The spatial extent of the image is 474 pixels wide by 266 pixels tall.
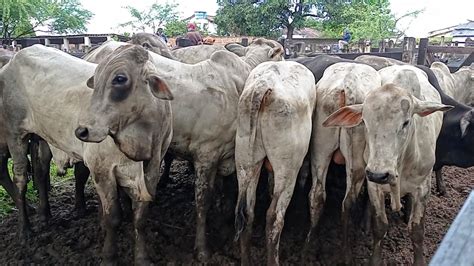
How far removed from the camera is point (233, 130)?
4250 millimetres

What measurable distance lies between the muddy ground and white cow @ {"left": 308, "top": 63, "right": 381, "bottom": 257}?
36cm

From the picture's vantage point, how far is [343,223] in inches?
160

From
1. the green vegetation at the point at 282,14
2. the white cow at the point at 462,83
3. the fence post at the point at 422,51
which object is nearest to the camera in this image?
the white cow at the point at 462,83

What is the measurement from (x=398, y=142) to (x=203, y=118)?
65.7 inches

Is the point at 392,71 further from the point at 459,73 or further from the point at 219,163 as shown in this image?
the point at 459,73

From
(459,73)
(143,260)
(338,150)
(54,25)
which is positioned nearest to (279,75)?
(338,150)

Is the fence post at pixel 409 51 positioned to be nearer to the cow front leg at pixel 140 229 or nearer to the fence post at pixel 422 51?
the fence post at pixel 422 51

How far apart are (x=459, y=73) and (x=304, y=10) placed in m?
26.7

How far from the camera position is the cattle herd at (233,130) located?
335 centimetres

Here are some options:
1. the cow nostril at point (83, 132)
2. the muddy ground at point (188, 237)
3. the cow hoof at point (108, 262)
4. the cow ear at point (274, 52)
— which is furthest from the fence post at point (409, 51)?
the cow nostril at point (83, 132)

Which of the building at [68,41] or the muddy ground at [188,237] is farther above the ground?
the building at [68,41]

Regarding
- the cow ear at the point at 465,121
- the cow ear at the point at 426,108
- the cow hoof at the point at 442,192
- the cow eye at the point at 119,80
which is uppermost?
the cow eye at the point at 119,80

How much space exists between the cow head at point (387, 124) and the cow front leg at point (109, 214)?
192 centimetres

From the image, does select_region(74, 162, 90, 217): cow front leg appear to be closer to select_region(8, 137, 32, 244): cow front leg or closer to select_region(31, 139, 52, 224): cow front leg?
select_region(31, 139, 52, 224): cow front leg
